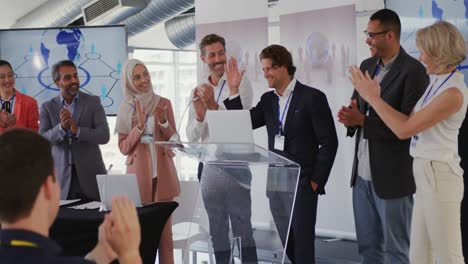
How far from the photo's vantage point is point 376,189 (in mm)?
3650

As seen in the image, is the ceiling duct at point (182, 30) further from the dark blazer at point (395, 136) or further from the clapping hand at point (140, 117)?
the dark blazer at point (395, 136)

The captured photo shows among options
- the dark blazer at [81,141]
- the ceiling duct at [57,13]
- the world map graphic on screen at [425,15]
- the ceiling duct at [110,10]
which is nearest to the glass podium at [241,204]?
the dark blazer at [81,141]

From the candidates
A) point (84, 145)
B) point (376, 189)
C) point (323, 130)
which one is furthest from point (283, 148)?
point (84, 145)

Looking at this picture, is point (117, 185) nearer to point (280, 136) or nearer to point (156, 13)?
point (280, 136)

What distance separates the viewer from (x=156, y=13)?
7484mm

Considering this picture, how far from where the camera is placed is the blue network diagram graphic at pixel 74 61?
247 inches

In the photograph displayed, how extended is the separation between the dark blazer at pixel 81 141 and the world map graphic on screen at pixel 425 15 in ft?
7.80

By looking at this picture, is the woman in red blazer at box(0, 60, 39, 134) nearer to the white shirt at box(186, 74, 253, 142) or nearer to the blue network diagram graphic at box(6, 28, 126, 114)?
the blue network diagram graphic at box(6, 28, 126, 114)

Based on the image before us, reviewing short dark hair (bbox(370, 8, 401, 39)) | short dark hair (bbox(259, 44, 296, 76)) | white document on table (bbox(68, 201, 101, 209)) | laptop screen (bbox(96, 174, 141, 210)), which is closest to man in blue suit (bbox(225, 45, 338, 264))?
short dark hair (bbox(259, 44, 296, 76))

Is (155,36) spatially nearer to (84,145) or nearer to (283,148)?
(84,145)

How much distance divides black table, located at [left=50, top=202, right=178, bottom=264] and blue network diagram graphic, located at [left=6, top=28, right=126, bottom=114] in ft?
9.41

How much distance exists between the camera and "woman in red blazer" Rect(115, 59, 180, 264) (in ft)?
14.4

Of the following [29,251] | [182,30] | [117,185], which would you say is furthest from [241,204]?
[182,30]

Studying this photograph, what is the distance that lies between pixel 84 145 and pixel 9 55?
2495mm
